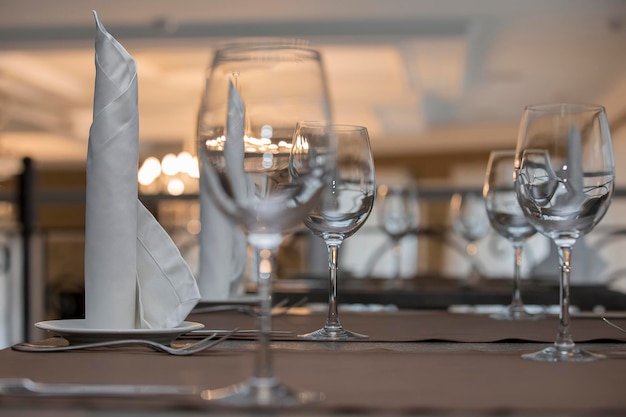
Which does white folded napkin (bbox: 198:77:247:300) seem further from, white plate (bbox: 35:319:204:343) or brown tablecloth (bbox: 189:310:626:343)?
white plate (bbox: 35:319:204:343)

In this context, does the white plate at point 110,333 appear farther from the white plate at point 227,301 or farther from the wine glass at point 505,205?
the wine glass at point 505,205

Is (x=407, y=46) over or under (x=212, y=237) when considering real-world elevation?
over

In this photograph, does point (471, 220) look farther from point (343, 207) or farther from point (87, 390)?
point (87, 390)

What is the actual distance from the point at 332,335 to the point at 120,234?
0.22 metres

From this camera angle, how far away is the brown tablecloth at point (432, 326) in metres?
0.85

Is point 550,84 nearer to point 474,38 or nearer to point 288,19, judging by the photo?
point 474,38

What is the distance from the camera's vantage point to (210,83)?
53 centimetres

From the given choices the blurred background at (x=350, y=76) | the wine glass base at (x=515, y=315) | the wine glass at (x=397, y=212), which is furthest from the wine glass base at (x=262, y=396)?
the blurred background at (x=350, y=76)

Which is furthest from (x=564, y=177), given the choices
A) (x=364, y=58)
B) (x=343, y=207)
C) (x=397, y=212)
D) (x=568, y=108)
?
(x=364, y=58)

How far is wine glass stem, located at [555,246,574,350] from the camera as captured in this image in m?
0.70

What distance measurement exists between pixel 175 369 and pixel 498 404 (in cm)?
24

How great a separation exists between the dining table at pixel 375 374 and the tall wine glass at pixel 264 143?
1.6 inches

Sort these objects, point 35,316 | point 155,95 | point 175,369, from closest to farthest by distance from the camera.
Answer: point 175,369 < point 35,316 < point 155,95

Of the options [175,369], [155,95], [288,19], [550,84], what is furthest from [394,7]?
[175,369]
